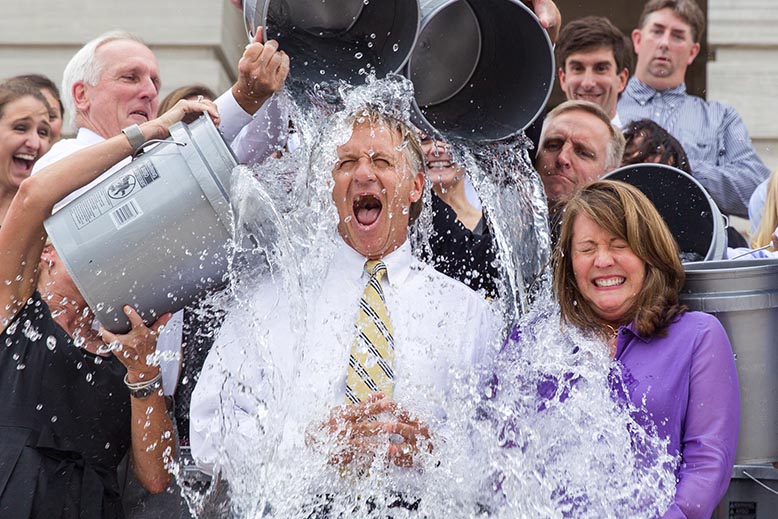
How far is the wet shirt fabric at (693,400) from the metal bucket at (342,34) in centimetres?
103

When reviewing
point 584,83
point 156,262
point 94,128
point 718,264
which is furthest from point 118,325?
point 584,83

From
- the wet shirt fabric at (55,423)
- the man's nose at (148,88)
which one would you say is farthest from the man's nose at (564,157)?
the wet shirt fabric at (55,423)

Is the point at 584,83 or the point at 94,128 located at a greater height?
the point at 94,128

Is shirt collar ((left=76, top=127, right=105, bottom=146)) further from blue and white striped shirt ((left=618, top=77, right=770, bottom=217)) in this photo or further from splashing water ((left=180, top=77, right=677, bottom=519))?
blue and white striped shirt ((left=618, top=77, right=770, bottom=217))

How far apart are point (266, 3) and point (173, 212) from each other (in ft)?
1.98

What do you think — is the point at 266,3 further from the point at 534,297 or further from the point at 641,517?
the point at 641,517

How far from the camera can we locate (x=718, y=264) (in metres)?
3.51

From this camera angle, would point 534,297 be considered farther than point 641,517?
Yes

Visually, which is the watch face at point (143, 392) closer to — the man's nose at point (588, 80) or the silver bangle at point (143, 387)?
the silver bangle at point (143, 387)

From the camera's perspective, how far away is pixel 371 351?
3.49 meters

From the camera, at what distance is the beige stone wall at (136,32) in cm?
741

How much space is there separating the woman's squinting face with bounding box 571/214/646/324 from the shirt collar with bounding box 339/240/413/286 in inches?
18.7

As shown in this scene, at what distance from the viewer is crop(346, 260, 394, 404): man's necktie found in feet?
11.3

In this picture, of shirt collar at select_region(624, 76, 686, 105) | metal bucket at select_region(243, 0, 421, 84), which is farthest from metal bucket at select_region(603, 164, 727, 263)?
shirt collar at select_region(624, 76, 686, 105)
